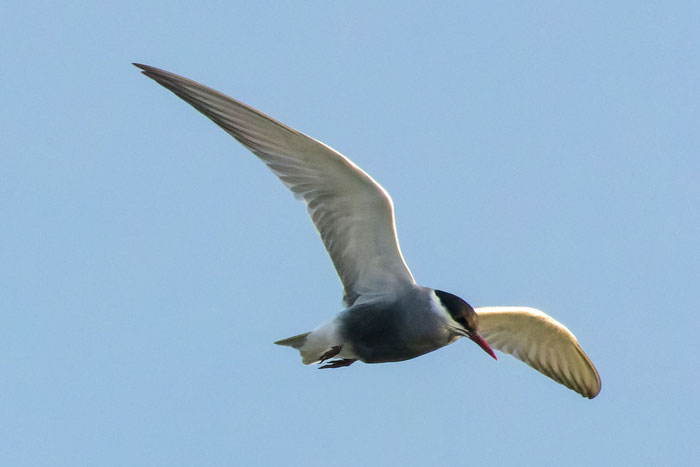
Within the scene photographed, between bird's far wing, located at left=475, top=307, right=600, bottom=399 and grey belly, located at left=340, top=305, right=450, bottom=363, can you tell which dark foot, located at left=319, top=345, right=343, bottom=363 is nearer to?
grey belly, located at left=340, top=305, right=450, bottom=363

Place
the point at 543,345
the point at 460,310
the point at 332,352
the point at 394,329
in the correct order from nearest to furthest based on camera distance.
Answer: the point at 460,310 < the point at 394,329 < the point at 332,352 < the point at 543,345

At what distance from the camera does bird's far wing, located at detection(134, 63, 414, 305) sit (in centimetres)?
1147

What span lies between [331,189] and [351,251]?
2.34 ft

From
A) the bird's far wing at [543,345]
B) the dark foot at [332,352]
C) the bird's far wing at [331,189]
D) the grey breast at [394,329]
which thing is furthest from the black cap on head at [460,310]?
the bird's far wing at [543,345]

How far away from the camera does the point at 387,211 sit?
38.4 feet

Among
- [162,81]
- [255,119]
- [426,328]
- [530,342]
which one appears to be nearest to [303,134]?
[255,119]

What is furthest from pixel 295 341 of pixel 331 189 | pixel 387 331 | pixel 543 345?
pixel 543 345

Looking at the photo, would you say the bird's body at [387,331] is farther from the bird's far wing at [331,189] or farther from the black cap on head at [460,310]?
the bird's far wing at [331,189]

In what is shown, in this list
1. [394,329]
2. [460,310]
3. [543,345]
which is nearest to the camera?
[460,310]

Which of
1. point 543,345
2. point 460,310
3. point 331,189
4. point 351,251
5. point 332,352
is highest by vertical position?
point 331,189

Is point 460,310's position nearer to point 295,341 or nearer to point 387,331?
point 387,331

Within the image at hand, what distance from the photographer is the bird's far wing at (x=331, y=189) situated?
11469 millimetres

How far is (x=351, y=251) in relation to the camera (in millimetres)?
12148

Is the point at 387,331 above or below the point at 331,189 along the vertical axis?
below
